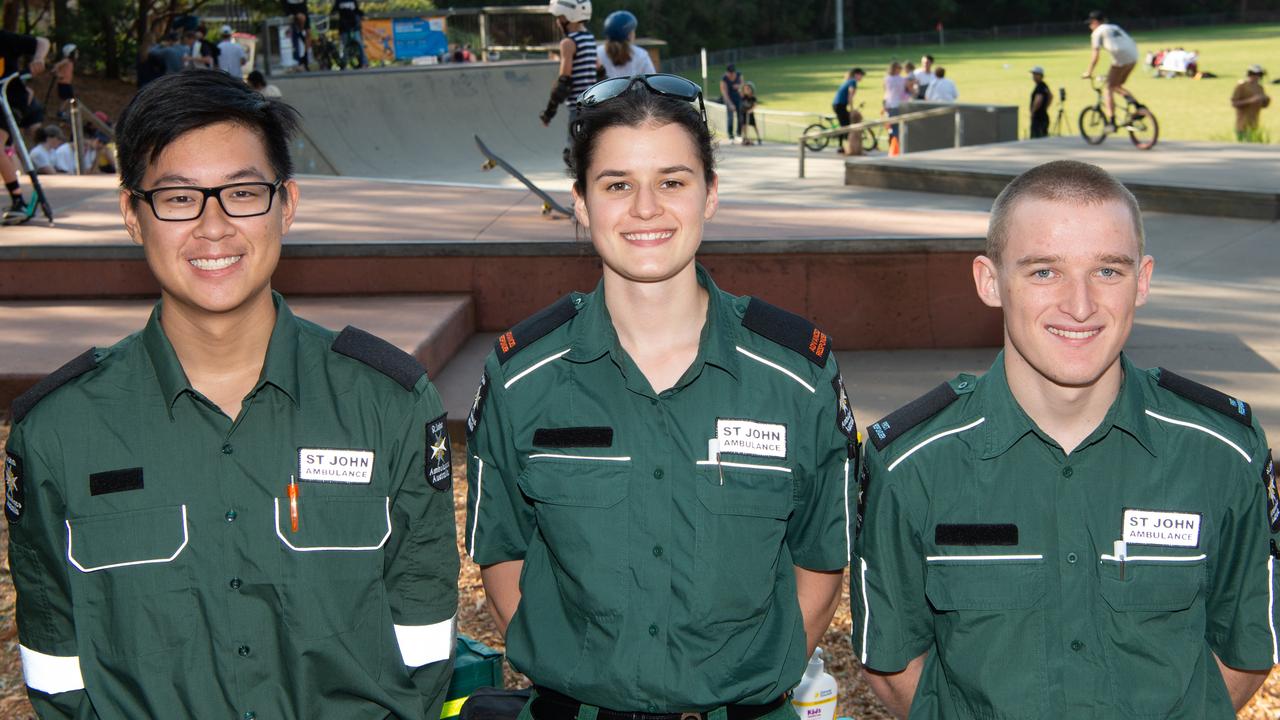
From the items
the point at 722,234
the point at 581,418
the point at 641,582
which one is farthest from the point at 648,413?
the point at 722,234

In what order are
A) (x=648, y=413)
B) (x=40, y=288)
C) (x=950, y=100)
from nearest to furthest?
(x=648, y=413) → (x=40, y=288) → (x=950, y=100)

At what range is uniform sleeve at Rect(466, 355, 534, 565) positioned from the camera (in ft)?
9.34

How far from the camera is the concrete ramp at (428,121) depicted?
21.4 meters

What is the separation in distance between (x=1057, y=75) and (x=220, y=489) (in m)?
65.0

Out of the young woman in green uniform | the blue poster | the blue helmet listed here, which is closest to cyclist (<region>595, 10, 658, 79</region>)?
the blue helmet

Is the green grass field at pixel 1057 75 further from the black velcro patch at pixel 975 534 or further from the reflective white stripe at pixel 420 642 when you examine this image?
the reflective white stripe at pixel 420 642

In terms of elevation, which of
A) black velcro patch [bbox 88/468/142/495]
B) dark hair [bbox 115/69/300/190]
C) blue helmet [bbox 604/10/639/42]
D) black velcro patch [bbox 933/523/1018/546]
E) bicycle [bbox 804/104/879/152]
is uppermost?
blue helmet [bbox 604/10/639/42]

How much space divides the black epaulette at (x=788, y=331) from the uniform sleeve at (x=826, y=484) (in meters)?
0.05

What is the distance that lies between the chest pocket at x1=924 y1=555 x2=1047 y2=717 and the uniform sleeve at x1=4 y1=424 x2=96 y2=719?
1771mm

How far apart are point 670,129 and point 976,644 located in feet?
4.26

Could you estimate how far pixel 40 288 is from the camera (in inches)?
320

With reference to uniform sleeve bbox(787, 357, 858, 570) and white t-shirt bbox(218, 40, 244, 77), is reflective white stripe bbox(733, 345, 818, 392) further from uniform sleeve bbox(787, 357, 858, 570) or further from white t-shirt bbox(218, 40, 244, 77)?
white t-shirt bbox(218, 40, 244, 77)

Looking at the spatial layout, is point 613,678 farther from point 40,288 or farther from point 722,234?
point 40,288

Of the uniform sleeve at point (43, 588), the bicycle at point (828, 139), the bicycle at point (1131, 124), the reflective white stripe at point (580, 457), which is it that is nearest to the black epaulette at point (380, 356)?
the reflective white stripe at point (580, 457)
